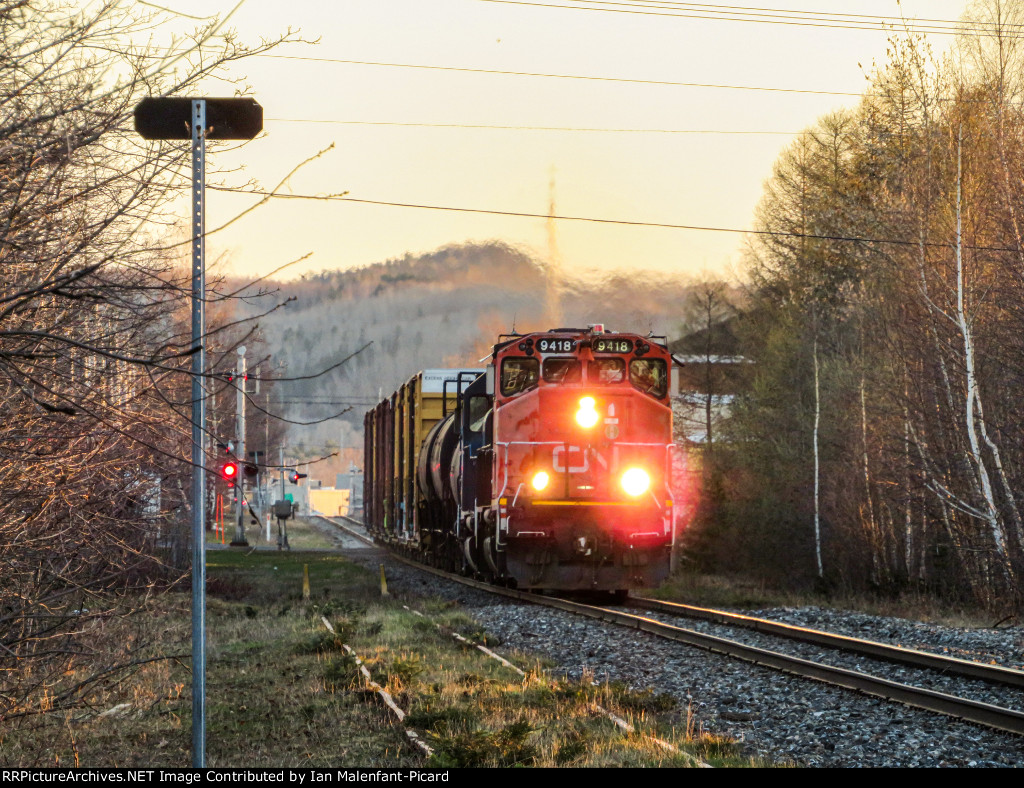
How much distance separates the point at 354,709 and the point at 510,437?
27.1 ft

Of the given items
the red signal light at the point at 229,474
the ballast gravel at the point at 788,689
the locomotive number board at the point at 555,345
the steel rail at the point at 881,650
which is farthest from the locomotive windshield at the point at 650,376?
the red signal light at the point at 229,474

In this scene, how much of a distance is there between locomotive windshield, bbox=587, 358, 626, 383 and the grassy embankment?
4.77m

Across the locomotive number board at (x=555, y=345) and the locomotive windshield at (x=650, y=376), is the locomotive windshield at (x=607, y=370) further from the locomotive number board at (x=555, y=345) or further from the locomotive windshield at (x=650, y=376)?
the locomotive number board at (x=555, y=345)

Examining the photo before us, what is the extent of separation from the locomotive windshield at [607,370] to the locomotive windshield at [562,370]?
183mm

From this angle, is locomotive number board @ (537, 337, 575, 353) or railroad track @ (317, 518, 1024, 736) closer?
railroad track @ (317, 518, 1024, 736)

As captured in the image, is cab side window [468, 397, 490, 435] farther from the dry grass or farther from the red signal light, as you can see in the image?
the dry grass

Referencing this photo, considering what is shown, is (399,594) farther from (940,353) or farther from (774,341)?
(774,341)

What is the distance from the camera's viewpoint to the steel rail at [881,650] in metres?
10.4

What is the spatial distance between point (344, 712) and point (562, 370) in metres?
9.20

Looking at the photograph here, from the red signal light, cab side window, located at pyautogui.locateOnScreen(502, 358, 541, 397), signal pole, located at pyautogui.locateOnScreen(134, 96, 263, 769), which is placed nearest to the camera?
signal pole, located at pyautogui.locateOnScreen(134, 96, 263, 769)

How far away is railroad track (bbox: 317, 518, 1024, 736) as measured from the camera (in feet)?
29.0

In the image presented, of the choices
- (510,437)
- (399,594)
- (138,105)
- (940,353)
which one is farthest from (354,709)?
(940,353)

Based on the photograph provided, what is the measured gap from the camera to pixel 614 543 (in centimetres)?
1708

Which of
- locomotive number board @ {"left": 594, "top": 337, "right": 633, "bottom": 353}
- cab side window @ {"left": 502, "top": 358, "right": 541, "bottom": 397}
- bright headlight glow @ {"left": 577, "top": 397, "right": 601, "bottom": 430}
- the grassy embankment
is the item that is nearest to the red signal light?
the grassy embankment
